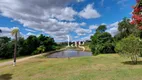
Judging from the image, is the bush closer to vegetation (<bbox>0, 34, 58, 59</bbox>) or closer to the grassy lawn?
the grassy lawn

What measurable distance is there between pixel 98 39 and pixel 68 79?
102 ft

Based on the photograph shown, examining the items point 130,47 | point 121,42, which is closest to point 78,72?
point 130,47

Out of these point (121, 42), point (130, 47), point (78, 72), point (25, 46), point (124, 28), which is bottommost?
point (78, 72)

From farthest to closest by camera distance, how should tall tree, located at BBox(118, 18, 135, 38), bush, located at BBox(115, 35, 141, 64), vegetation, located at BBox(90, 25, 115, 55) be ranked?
tall tree, located at BBox(118, 18, 135, 38) → vegetation, located at BBox(90, 25, 115, 55) → bush, located at BBox(115, 35, 141, 64)

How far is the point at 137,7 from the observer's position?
250 inches

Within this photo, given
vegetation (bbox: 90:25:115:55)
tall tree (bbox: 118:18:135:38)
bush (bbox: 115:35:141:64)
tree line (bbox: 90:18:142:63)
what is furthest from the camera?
tall tree (bbox: 118:18:135:38)

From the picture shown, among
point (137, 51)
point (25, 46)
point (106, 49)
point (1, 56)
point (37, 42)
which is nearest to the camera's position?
point (137, 51)

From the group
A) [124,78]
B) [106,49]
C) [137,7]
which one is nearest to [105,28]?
[106,49]

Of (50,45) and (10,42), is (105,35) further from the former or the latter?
(50,45)

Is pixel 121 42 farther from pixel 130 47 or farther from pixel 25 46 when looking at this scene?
pixel 25 46

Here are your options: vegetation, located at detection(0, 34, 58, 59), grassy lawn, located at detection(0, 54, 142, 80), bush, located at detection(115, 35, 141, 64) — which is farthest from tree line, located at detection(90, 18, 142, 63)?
vegetation, located at detection(0, 34, 58, 59)

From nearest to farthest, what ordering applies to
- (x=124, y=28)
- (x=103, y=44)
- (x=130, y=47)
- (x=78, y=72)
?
(x=78, y=72)
(x=130, y=47)
(x=103, y=44)
(x=124, y=28)

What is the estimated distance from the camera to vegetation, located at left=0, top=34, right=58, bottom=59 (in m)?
34.0

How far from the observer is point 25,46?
44844 mm
